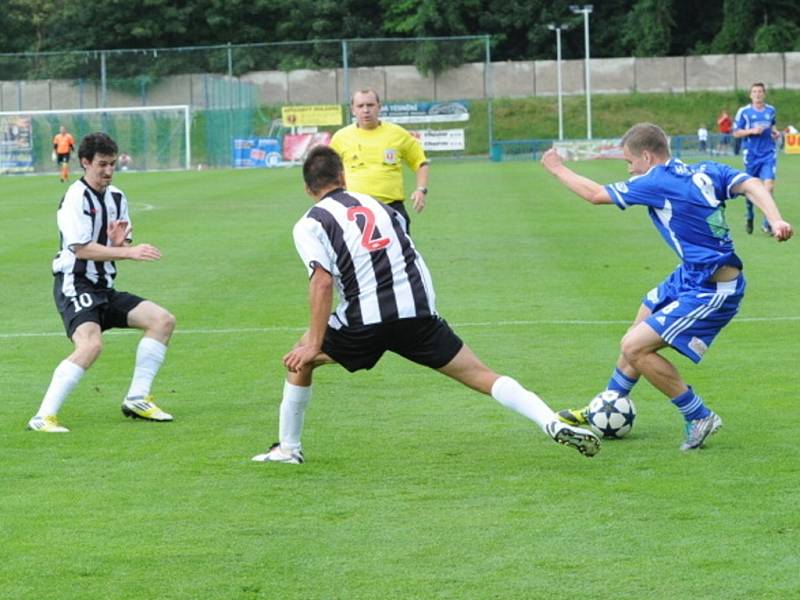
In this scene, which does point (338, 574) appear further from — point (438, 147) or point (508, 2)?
point (508, 2)

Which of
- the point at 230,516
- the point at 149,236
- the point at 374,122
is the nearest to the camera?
the point at 230,516

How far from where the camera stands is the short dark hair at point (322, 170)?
7531 millimetres

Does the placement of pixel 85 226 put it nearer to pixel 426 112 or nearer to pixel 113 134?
pixel 113 134

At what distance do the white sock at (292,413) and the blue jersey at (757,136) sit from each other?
1591 centimetres

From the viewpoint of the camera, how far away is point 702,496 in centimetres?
694

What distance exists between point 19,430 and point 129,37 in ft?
247

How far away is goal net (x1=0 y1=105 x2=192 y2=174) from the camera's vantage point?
5681 centimetres

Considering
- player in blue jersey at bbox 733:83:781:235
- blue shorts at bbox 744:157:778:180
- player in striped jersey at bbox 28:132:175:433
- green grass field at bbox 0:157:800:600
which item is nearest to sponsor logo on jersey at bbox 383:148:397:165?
green grass field at bbox 0:157:800:600

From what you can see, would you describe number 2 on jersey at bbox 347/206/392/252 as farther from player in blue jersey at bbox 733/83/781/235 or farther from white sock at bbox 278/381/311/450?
player in blue jersey at bbox 733/83/781/235

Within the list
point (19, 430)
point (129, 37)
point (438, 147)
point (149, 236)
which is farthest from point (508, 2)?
point (19, 430)

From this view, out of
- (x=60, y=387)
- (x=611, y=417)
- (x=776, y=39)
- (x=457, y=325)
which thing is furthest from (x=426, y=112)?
(x=611, y=417)

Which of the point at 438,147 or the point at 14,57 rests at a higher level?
the point at 14,57

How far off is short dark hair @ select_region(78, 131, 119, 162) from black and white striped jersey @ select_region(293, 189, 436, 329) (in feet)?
6.58

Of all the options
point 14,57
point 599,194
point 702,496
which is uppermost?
point 14,57
